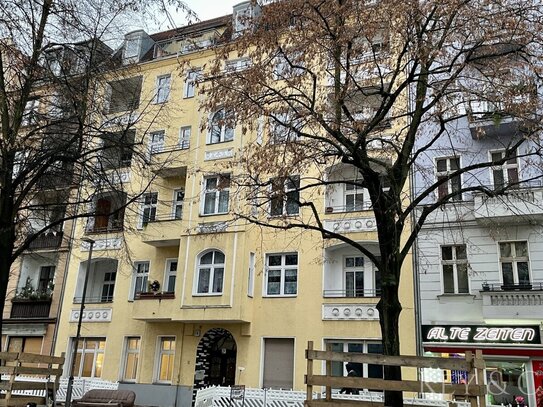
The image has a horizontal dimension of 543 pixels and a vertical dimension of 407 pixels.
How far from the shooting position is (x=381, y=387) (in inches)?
334

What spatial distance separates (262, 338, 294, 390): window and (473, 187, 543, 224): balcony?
869 centimetres

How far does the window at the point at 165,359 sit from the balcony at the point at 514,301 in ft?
42.8

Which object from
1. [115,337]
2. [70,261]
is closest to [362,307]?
[115,337]

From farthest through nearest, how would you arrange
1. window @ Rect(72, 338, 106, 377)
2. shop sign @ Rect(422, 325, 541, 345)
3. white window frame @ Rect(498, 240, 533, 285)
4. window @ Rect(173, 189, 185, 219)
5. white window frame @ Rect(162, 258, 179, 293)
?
window @ Rect(173, 189, 185, 219) → window @ Rect(72, 338, 106, 377) → white window frame @ Rect(162, 258, 179, 293) → white window frame @ Rect(498, 240, 533, 285) → shop sign @ Rect(422, 325, 541, 345)

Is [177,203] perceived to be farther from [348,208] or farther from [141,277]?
[348,208]

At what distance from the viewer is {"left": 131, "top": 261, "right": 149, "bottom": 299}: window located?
83.8ft

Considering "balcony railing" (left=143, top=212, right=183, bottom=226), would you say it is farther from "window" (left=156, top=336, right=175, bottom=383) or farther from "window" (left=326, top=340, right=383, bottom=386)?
"window" (left=326, top=340, right=383, bottom=386)

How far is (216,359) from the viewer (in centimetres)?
2400

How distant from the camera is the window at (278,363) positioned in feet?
69.7

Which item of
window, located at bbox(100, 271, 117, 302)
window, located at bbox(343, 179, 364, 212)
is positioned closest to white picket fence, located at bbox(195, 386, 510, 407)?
window, located at bbox(343, 179, 364, 212)

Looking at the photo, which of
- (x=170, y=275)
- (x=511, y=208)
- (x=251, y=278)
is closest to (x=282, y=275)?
(x=251, y=278)

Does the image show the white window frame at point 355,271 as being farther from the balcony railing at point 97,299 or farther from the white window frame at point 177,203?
the balcony railing at point 97,299

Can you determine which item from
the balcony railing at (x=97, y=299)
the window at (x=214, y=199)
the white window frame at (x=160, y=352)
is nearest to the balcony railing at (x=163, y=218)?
the window at (x=214, y=199)

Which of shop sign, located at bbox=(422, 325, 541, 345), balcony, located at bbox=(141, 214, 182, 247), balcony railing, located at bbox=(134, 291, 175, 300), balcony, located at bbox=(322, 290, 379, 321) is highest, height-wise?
balcony, located at bbox=(141, 214, 182, 247)
